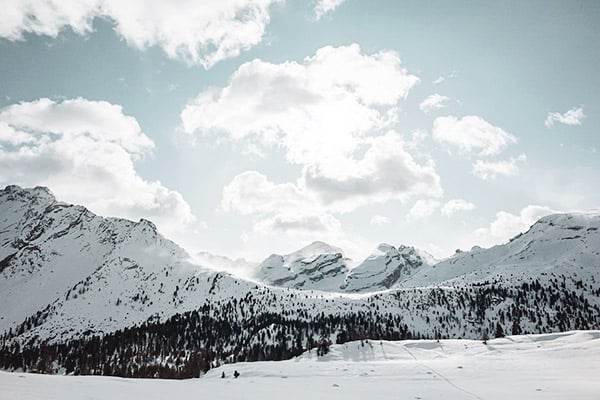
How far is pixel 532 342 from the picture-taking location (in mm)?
46438

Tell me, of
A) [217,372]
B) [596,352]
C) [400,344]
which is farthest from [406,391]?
[400,344]

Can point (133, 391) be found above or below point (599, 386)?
above

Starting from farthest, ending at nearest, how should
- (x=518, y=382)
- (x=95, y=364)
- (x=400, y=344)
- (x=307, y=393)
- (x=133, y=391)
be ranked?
(x=95, y=364)
(x=400, y=344)
(x=518, y=382)
(x=307, y=393)
(x=133, y=391)

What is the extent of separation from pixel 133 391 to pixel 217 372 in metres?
37.7

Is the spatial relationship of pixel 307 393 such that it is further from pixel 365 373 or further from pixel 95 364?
pixel 95 364

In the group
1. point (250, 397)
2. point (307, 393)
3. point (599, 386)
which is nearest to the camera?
point (250, 397)

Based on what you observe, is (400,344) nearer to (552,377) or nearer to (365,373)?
(365,373)

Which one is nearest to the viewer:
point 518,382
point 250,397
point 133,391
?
point 133,391

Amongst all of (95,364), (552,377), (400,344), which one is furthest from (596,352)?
(95,364)

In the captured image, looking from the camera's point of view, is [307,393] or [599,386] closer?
[599,386]

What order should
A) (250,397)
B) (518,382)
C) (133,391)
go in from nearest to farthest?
(133,391) → (250,397) → (518,382)

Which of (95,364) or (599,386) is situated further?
(95,364)

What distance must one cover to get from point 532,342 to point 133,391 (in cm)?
4536

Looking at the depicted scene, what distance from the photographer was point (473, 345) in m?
51.5
